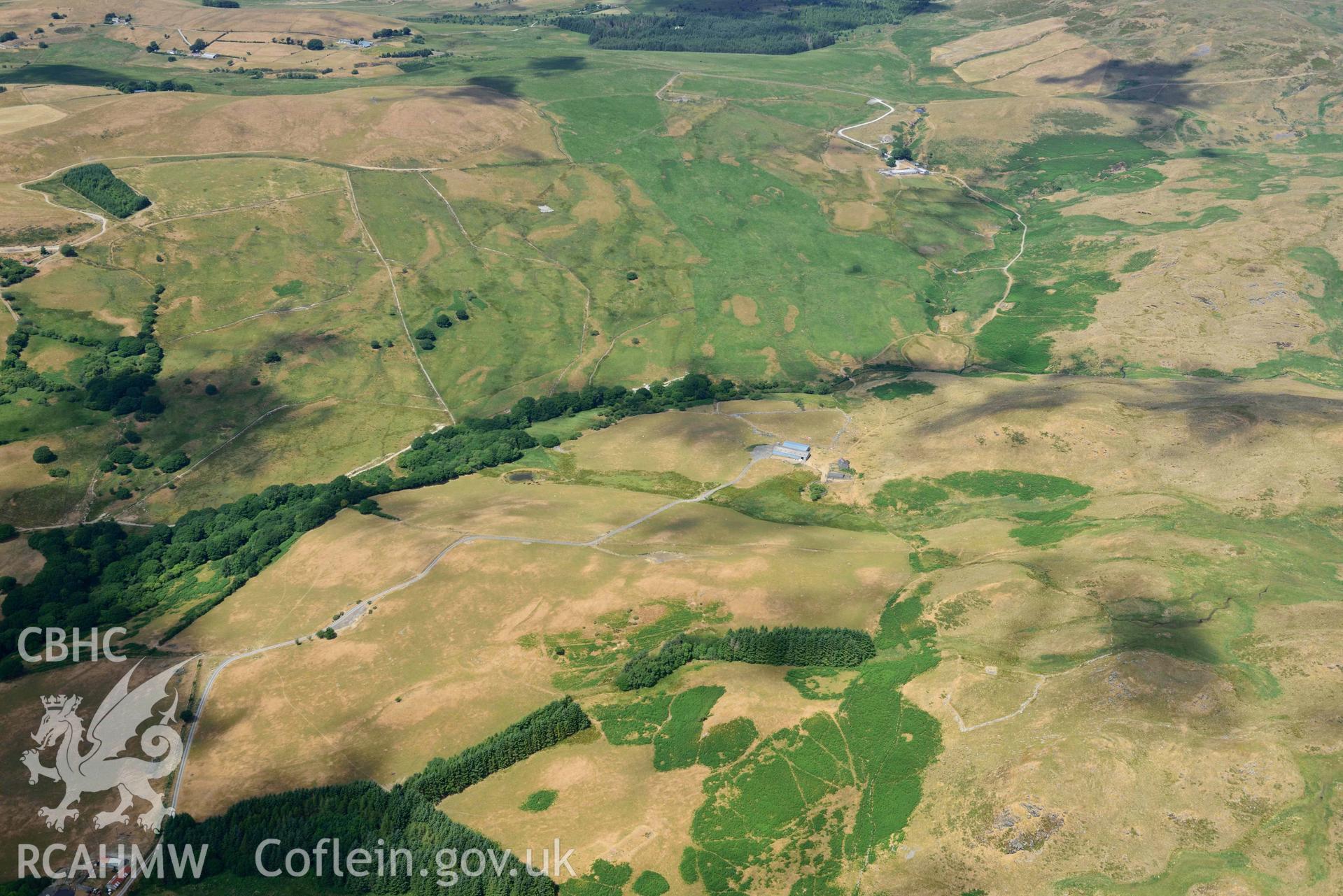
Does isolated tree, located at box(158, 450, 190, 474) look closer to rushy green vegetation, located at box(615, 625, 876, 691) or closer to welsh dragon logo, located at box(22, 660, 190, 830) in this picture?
welsh dragon logo, located at box(22, 660, 190, 830)

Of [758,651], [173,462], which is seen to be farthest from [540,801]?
[173,462]

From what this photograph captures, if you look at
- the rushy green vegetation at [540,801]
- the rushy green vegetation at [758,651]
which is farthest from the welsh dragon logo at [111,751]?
the rushy green vegetation at [758,651]

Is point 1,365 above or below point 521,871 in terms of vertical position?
above

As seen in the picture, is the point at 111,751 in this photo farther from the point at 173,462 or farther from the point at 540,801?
the point at 173,462

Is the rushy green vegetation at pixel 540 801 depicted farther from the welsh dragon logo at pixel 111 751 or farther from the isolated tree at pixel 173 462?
the isolated tree at pixel 173 462

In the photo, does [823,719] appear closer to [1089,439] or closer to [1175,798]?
[1175,798]

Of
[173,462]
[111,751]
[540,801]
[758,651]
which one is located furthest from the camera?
[173,462]

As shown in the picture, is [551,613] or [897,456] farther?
[897,456]

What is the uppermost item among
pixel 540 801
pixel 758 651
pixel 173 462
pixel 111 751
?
pixel 173 462

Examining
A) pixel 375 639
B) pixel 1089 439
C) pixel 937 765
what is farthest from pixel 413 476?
pixel 1089 439
